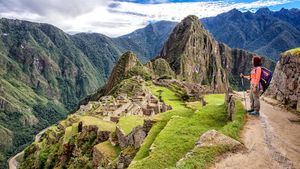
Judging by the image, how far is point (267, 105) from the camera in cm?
3241

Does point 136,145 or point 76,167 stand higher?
point 136,145

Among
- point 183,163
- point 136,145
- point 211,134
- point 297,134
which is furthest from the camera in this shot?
point 136,145

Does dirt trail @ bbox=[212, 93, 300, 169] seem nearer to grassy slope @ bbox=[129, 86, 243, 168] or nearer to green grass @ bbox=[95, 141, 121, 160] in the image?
grassy slope @ bbox=[129, 86, 243, 168]

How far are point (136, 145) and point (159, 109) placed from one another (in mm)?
44769

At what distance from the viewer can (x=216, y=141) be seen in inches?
777

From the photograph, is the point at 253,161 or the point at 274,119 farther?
the point at 274,119

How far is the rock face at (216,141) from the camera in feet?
63.9

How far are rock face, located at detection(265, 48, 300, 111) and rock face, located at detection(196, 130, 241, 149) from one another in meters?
11.8

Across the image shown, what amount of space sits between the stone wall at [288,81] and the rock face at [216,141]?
11838mm

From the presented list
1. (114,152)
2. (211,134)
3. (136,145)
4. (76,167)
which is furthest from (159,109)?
(211,134)

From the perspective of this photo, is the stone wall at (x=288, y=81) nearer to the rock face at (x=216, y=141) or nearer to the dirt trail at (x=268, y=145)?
the dirt trail at (x=268, y=145)

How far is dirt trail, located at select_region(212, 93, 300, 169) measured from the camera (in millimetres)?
18328

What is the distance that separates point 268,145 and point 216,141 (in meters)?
3.30

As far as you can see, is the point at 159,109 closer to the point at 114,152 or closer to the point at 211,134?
the point at 114,152
